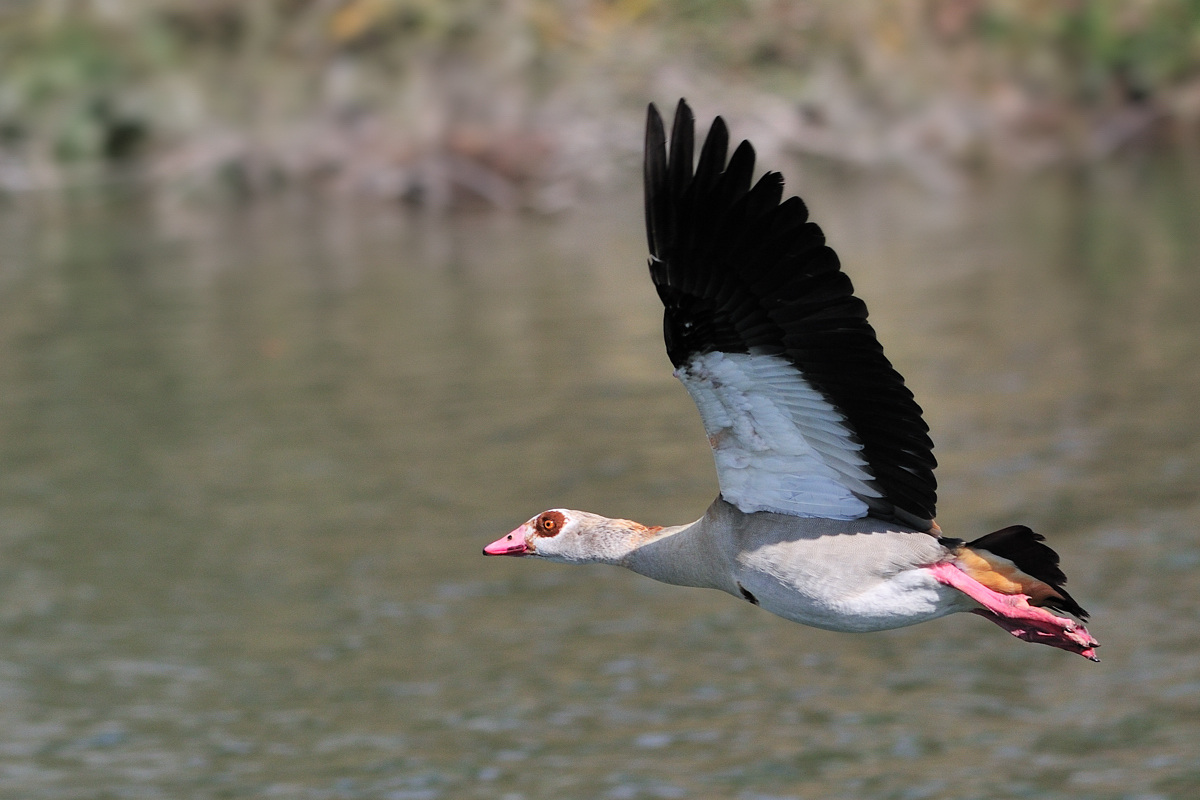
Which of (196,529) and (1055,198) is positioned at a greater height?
(1055,198)

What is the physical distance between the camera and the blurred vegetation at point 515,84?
31547mm

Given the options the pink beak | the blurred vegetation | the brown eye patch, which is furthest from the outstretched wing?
the blurred vegetation

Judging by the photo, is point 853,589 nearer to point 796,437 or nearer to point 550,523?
point 796,437

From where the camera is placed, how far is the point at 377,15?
33.4m

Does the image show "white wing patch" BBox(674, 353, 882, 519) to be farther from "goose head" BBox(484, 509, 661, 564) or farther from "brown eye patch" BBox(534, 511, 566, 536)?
"brown eye patch" BBox(534, 511, 566, 536)

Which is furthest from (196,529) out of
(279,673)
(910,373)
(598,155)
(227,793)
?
(598,155)

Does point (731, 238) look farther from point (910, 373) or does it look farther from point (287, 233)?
point (287, 233)

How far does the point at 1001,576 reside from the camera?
19.5 feet

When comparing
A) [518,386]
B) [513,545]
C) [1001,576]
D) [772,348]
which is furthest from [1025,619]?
[518,386]

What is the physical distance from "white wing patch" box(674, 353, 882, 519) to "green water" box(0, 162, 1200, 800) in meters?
3.02

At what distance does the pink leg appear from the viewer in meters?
5.81

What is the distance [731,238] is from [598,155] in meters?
25.9

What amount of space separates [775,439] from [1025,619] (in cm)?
105

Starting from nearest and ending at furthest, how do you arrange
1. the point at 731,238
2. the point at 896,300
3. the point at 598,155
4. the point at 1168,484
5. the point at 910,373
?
the point at 731,238 → the point at 1168,484 → the point at 910,373 → the point at 896,300 → the point at 598,155
